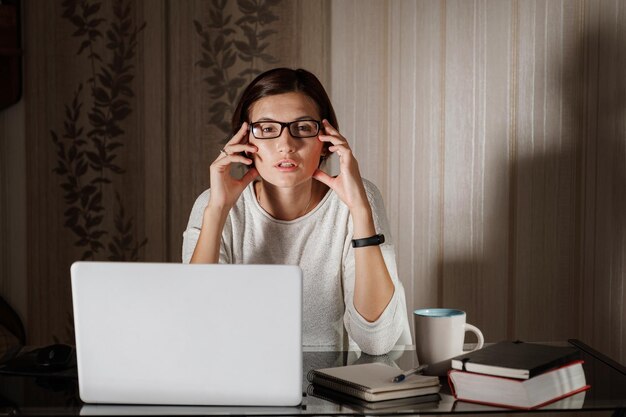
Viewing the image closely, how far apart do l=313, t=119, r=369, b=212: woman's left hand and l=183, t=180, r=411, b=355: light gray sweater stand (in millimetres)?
140

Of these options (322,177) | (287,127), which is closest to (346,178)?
(322,177)

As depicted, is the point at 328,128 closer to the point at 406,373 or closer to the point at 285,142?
the point at 285,142

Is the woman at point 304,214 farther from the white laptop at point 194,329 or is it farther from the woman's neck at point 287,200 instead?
the white laptop at point 194,329

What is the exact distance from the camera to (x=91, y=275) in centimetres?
102

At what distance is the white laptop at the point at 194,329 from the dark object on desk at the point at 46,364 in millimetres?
272

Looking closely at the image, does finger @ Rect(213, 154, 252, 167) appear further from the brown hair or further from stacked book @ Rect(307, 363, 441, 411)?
stacked book @ Rect(307, 363, 441, 411)

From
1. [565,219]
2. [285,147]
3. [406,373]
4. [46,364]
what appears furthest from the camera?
[565,219]

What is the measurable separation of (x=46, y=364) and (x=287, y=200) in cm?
79

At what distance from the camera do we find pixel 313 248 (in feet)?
6.03

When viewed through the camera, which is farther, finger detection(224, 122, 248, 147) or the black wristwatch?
finger detection(224, 122, 248, 147)

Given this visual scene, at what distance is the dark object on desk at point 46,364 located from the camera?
4.15 feet

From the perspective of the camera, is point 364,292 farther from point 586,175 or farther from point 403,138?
point 586,175

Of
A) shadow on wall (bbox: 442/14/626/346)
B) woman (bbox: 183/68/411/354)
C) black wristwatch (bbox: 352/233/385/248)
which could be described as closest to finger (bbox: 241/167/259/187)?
woman (bbox: 183/68/411/354)

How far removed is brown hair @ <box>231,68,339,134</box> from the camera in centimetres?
179
